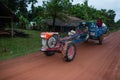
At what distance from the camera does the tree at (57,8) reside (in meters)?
28.7

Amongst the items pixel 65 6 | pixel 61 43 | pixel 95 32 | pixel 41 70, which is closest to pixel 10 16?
pixel 65 6

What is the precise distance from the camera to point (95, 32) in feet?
53.6

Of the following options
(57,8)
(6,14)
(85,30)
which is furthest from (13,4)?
(85,30)

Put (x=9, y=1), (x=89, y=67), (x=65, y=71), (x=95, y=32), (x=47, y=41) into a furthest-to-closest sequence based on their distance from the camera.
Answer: (x=9, y=1)
(x=95, y=32)
(x=47, y=41)
(x=89, y=67)
(x=65, y=71)

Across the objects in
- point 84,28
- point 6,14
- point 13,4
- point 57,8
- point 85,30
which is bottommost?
point 85,30

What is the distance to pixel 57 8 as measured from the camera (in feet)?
94.5

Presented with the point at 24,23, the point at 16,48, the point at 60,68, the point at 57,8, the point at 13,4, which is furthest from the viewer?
the point at 13,4

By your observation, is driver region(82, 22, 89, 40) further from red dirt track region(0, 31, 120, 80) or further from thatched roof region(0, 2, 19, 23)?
thatched roof region(0, 2, 19, 23)

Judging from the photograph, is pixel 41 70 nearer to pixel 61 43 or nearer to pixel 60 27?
pixel 61 43

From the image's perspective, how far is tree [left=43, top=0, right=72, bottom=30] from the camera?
2873 cm

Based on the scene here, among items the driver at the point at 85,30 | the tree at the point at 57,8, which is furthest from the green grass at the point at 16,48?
the tree at the point at 57,8

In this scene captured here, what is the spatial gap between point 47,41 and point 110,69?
3485 mm

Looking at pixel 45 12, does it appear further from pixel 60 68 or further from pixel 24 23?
pixel 60 68

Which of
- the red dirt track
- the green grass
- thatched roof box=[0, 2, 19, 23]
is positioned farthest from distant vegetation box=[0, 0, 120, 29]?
the red dirt track
